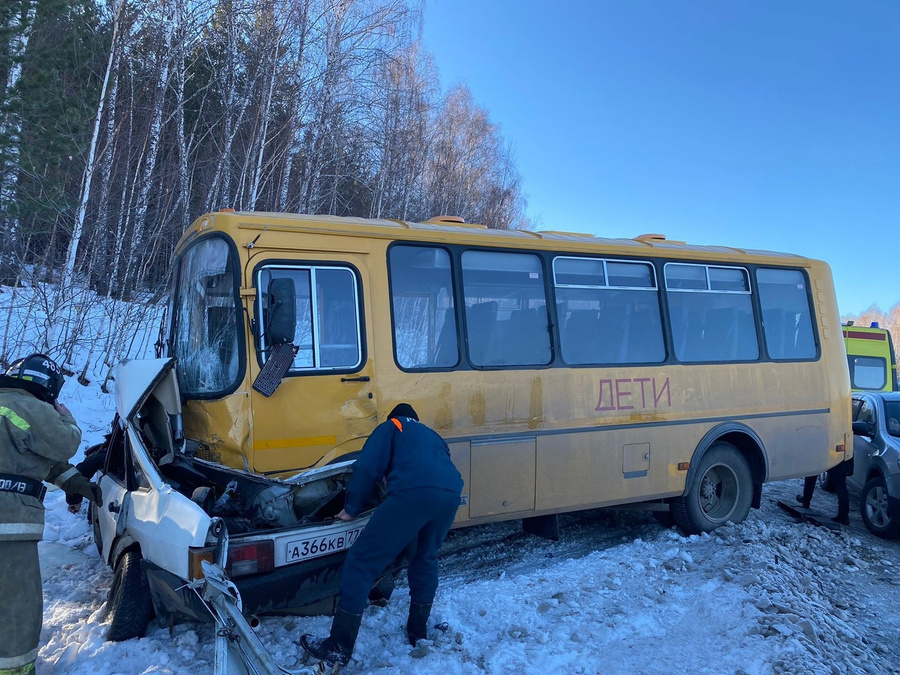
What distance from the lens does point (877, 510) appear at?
25.1 ft

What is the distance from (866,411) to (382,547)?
25.7ft

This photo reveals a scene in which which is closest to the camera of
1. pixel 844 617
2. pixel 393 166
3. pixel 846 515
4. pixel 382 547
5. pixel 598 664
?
pixel 382 547

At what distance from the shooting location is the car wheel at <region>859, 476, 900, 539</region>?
24.4 ft

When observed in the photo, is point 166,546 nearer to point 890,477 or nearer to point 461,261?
point 461,261

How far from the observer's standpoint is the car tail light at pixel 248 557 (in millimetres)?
3670

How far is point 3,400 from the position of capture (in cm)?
361

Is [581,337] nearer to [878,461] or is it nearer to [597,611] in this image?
[597,611]

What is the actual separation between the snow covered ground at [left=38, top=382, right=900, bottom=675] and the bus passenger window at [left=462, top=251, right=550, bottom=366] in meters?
1.94

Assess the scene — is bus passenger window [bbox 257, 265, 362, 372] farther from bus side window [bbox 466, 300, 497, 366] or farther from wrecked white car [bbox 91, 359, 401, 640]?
bus side window [bbox 466, 300, 497, 366]

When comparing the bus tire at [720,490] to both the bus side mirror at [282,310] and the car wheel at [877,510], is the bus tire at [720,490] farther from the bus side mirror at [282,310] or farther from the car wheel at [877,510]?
the bus side mirror at [282,310]

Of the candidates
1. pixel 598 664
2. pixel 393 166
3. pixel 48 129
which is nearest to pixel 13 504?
pixel 598 664

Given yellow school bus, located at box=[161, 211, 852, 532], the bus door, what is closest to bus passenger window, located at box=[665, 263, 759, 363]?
yellow school bus, located at box=[161, 211, 852, 532]

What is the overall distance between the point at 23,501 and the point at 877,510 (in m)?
8.65

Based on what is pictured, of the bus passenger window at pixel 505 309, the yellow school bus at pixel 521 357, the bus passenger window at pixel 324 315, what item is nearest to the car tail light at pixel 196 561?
the yellow school bus at pixel 521 357
